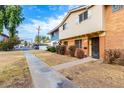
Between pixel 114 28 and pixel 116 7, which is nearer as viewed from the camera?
pixel 116 7

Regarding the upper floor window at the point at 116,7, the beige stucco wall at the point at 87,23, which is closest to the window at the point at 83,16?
the beige stucco wall at the point at 87,23

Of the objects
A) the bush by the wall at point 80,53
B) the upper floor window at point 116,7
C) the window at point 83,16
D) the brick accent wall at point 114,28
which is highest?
the window at point 83,16

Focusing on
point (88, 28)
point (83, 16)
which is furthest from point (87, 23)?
point (83, 16)

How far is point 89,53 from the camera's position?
21.7 m

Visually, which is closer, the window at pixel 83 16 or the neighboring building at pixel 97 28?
the neighboring building at pixel 97 28

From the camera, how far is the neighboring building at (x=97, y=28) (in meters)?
16.2

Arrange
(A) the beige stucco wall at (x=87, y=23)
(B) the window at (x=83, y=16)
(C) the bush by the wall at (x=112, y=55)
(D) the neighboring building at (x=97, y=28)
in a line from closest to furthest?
(C) the bush by the wall at (x=112, y=55)
(D) the neighboring building at (x=97, y=28)
(A) the beige stucco wall at (x=87, y=23)
(B) the window at (x=83, y=16)

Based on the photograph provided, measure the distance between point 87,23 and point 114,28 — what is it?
5017 millimetres

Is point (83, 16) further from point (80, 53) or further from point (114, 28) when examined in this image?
point (114, 28)

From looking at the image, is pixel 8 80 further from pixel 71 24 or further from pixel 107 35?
pixel 71 24

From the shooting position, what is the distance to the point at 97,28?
61.4 feet

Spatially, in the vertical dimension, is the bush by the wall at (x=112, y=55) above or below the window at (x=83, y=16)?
below

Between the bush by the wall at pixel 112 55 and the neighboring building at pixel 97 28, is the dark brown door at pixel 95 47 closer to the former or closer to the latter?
the neighboring building at pixel 97 28
